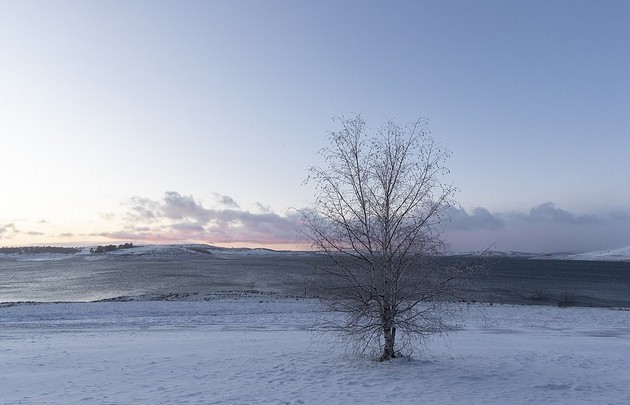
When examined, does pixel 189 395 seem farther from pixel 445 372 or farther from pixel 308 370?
pixel 445 372

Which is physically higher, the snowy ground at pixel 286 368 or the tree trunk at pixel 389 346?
the tree trunk at pixel 389 346

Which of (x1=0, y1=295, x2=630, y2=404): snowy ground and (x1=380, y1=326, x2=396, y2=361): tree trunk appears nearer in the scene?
(x1=0, y1=295, x2=630, y2=404): snowy ground

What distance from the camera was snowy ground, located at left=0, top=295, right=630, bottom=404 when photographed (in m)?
13.9

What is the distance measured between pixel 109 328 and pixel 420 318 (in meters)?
21.2

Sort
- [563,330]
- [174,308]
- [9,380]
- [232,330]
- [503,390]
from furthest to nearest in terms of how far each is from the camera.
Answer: [174,308] < [563,330] < [232,330] < [9,380] < [503,390]

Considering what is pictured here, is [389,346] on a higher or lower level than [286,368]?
higher

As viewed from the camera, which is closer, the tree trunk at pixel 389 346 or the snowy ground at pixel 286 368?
the snowy ground at pixel 286 368

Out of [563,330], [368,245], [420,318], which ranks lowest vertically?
[563,330]

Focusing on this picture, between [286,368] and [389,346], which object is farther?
[389,346]

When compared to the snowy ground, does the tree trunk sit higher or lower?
higher

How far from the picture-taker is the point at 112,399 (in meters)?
13.6

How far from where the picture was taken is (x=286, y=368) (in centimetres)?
1730

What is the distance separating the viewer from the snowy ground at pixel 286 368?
1391cm

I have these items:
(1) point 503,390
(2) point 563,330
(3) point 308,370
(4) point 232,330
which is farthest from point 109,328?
(2) point 563,330
